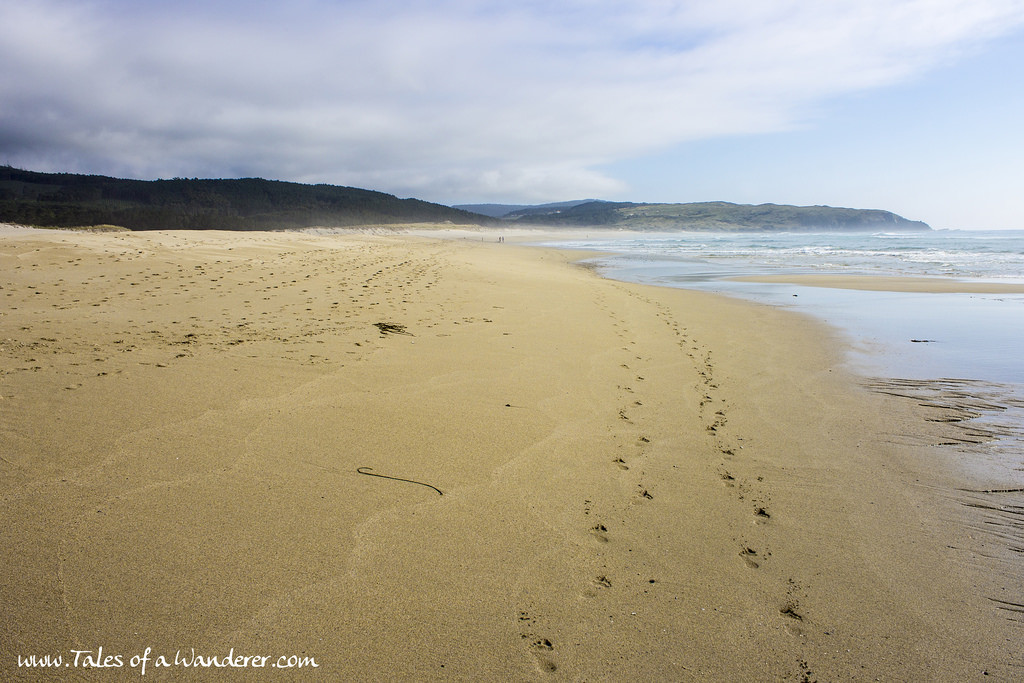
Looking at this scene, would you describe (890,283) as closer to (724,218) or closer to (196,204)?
(196,204)

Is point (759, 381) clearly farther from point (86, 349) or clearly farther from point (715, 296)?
point (715, 296)

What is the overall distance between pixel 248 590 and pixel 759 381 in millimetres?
5533

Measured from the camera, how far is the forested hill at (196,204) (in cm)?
3506

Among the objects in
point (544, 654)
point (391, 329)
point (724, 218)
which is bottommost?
point (544, 654)

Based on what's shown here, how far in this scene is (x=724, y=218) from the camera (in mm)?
120875

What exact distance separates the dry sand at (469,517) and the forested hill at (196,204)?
31.7 meters

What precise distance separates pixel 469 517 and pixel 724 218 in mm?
130334

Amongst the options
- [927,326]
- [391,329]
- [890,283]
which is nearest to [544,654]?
[391,329]

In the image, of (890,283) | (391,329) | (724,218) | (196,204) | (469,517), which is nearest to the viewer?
(469,517)

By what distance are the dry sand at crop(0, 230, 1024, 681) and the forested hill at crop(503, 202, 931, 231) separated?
340 ft

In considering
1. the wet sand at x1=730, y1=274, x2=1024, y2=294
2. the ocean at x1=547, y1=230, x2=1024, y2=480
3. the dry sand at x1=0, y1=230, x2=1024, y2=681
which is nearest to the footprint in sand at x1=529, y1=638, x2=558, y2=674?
the dry sand at x1=0, y1=230, x2=1024, y2=681

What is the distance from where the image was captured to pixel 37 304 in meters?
6.73

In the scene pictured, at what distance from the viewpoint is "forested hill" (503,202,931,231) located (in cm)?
11162

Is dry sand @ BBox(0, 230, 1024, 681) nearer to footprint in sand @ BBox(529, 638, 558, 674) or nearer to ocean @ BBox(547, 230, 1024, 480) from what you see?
footprint in sand @ BBox(529, 638, 558, 674)
